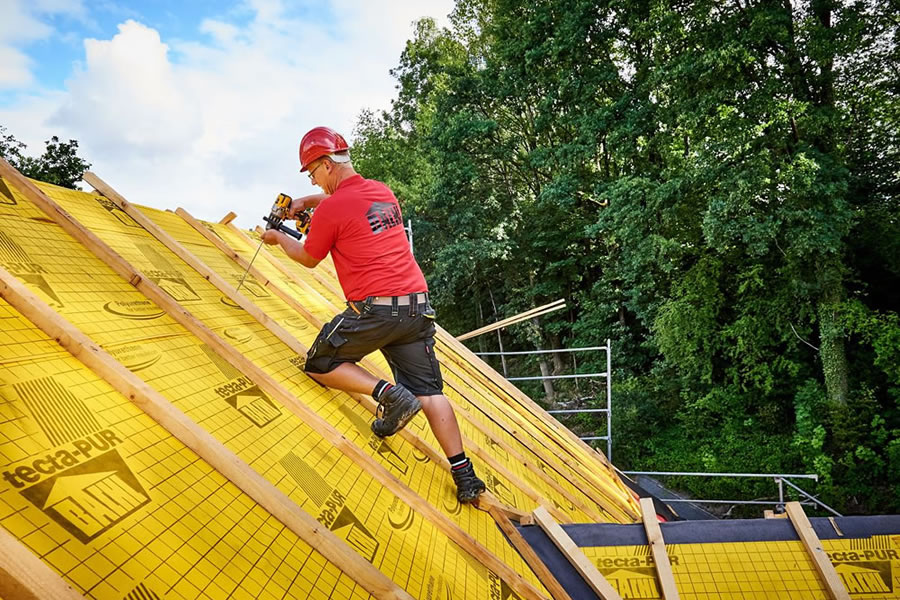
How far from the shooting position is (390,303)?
2.36 meters

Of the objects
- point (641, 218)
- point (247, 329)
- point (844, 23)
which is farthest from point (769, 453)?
point (247, 329)

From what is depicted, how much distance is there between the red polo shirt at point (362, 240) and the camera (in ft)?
7.66

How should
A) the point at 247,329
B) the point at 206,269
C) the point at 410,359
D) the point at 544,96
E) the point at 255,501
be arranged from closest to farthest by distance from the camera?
1. the point at 255,501
2. the point at 410,359
3. the point at 247,329
4. the point at 206,269
5. the point at 544,96

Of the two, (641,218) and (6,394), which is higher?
(641,218)

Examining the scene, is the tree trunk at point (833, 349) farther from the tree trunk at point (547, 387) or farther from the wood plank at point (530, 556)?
the wood plank at point (530, 556)

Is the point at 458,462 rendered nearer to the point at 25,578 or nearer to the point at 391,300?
the point at 391,300

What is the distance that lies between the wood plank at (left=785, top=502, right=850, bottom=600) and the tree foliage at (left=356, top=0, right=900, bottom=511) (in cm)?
678

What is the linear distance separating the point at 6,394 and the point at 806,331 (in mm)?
11901

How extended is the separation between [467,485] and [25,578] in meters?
1.86

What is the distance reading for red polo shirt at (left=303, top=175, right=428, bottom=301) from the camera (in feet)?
7.66

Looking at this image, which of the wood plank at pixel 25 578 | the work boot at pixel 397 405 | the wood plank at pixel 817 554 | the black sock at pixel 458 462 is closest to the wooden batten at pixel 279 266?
the work boot at pixel 397 405

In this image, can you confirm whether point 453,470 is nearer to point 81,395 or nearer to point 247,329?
point 247,329

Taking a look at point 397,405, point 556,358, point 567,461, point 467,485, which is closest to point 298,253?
point 397,405

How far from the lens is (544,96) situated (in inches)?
559
